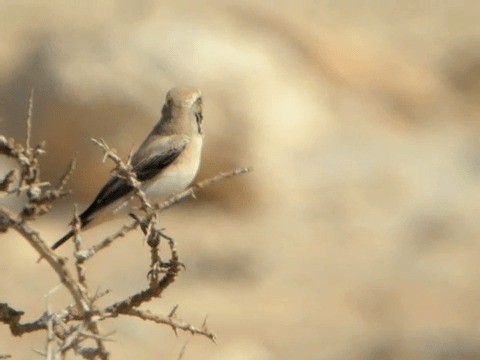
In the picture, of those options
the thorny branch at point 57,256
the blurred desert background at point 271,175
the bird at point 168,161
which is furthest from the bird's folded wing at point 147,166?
the blurred desert background at point 271,175

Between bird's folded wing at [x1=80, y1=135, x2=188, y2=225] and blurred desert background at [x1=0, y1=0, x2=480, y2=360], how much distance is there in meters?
4.45

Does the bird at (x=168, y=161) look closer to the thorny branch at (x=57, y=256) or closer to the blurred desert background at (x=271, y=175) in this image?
the thorny branch at (x=57, y=256)

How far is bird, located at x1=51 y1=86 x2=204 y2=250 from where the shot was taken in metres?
7.86

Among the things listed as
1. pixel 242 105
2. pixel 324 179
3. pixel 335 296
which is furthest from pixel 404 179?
pixel 335 296

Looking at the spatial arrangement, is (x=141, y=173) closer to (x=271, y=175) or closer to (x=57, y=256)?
(x=57, y=256)

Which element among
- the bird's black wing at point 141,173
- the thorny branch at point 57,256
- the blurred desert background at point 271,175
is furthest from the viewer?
the blurred desert background at point 271,175

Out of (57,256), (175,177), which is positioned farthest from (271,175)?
(57,256)

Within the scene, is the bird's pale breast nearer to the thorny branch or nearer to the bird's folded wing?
the bird's folded wing

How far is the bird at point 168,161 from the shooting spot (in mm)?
7859

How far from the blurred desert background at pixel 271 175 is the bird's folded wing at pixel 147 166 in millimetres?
4452

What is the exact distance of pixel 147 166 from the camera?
7910mm

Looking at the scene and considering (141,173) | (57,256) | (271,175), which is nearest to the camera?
(57,256)

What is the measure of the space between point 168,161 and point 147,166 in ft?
0.41

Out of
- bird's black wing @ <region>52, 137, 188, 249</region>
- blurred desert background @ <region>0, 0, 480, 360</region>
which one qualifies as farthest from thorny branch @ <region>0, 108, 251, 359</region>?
blurred desert background @ <region>0, 0, 480, 360</region>
